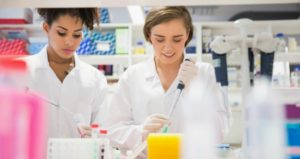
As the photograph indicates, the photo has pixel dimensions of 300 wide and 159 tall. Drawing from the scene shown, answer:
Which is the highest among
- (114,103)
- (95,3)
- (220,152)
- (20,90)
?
(95,3)

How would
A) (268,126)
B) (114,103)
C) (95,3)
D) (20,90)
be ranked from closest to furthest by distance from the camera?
1. (268,126)
2. (20,90)
3. (95,3)
4. (114,103)

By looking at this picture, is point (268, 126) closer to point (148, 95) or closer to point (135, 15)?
point (148, 95)

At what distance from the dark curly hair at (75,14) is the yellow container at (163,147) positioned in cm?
90

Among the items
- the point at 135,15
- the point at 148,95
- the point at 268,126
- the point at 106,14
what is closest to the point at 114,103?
the point at 148,95

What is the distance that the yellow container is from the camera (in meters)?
1.10

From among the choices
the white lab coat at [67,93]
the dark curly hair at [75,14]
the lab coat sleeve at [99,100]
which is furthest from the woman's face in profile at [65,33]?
the lab coat sleeve at [99,100]

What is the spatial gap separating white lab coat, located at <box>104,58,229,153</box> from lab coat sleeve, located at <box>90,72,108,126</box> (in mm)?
147

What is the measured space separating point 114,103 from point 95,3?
24.3 inches

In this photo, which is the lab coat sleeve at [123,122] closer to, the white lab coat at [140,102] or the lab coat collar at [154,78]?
the white lab coat at [140,102]

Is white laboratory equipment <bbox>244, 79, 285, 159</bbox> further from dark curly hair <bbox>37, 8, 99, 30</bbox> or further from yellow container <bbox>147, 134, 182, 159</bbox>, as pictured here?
dark curly hair <bbox>37, 8, 99, 30</bbox>

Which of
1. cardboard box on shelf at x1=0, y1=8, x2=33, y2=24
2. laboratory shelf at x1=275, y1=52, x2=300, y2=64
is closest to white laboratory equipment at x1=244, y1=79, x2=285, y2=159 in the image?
laboratory shelf at x1=275, y1=52, x2=300, y2=64

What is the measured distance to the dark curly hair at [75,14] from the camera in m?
1.78

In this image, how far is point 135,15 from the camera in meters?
4.24

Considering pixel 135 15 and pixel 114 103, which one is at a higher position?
pixel 135 15
